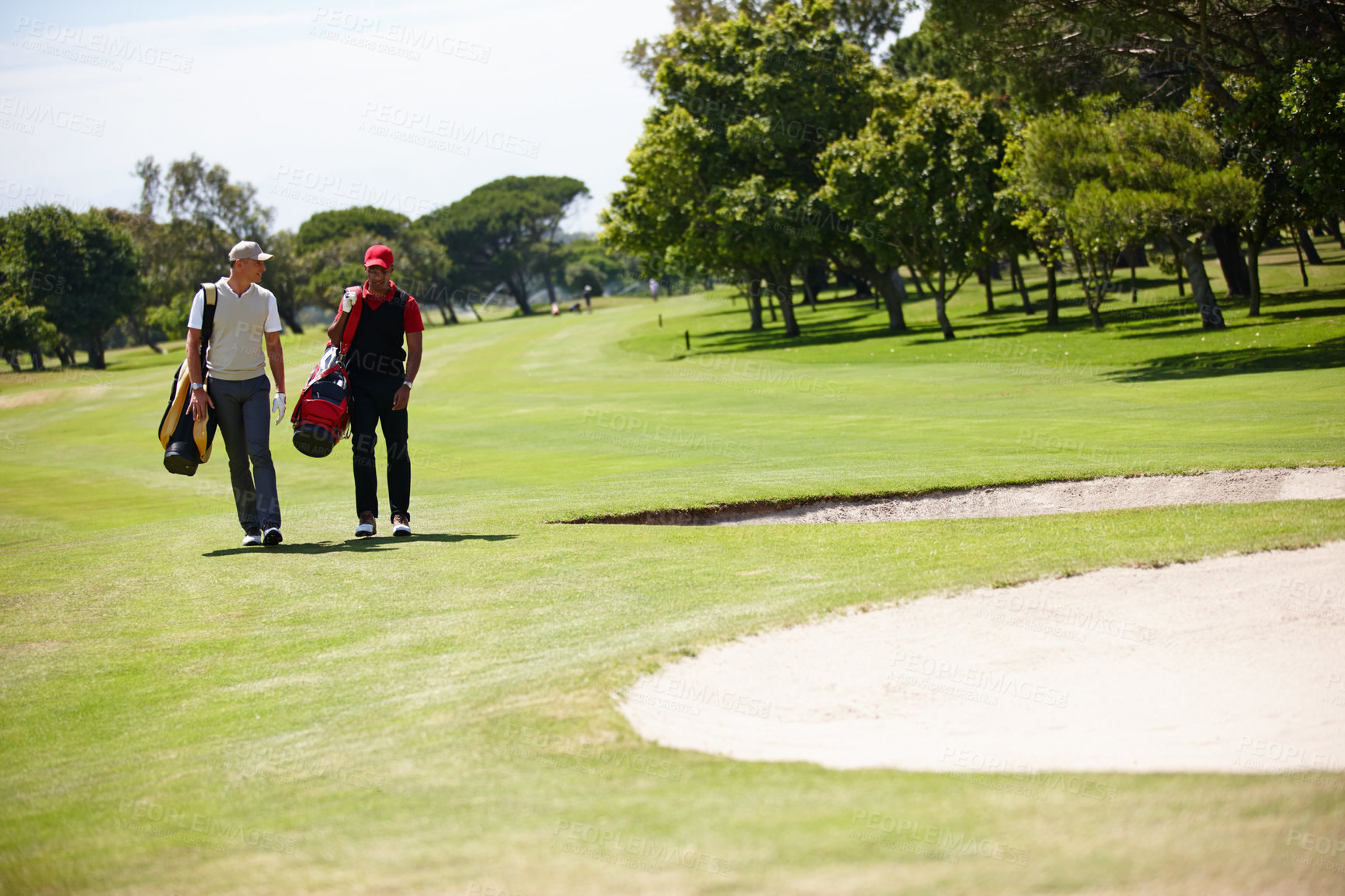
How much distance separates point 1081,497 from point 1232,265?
4308 centimetres

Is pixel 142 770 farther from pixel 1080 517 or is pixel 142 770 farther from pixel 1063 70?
pixel 1063 70

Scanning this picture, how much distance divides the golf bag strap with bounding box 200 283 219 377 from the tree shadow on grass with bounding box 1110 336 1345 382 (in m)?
22.9

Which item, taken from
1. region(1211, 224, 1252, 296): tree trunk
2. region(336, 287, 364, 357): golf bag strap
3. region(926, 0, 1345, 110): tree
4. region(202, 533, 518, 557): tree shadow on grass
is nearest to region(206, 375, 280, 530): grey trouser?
region(202, 533, 518, 557): tree shadow on grass

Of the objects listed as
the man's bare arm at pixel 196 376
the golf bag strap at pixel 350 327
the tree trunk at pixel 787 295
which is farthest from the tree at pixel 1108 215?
the man's bare arm at pixel 196 376

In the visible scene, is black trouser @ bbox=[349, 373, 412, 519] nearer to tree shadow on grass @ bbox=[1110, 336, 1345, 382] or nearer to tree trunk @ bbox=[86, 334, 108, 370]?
tree shadow on grass @ bbox=[1110, 336, 1345, 382]

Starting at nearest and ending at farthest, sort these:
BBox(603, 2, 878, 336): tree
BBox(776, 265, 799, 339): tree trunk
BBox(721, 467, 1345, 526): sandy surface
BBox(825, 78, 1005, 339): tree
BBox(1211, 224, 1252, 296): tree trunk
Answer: BBox(721, 467, 1345, 526): sandy surface → BBox(825, 78, 1005, 339): tree → BBox(1211, 224, 1252, 296): tree trunk → BBox(603, 2, 878, 336): tree → BBox(776, 265, 799, 339): tree trunk

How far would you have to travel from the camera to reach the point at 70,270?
266 feet

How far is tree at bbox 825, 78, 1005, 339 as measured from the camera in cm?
4416

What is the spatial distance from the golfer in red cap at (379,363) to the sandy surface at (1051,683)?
17.3 feet

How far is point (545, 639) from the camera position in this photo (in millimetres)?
6941

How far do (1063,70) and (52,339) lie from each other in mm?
66420

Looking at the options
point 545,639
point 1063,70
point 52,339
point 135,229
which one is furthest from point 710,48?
point 135,229

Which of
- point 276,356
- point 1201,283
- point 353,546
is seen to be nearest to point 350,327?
point 276,356

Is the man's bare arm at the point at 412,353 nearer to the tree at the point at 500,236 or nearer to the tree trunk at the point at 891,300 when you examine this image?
the tree trunk at the point at 891,300
